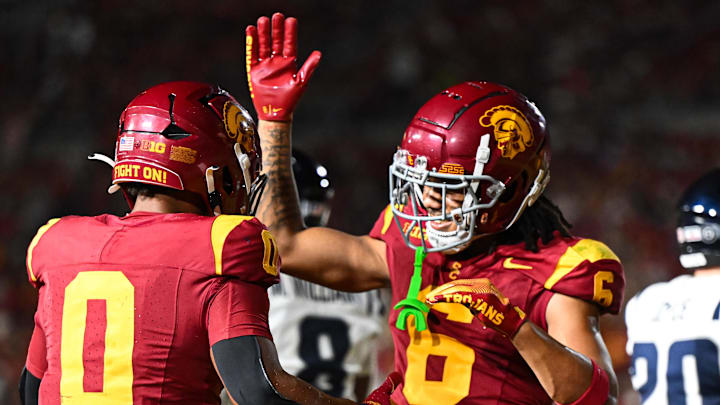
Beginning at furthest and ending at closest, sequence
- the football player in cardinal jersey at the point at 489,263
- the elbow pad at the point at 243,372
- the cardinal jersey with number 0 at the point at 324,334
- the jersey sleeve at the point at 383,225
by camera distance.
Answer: the cardinal jersey with number 0 at the point at 324,334, the jersey sleeve at the point at 383,225, the football player in cardinal jersey at the point at 489,263, the elbow pad at the point at 243,372

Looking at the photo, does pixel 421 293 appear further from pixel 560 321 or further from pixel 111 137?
pixel 111 137

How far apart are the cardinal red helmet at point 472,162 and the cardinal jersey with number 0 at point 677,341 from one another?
928mm

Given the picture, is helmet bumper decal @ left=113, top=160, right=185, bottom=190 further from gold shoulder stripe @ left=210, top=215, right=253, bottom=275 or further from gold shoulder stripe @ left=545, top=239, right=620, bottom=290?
gold shoulder stripe @ left=545, top=239, right=620, bottom=290

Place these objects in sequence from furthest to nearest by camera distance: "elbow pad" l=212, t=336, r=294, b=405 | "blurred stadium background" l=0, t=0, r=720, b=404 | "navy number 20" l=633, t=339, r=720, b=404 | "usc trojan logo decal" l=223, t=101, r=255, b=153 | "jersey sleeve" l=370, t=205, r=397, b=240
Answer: "blurred stadium background" l=0, t=0, r=720, b=404, "navy number 20" l=633, t=339, r=720, b=404, "jersey sleeve" l=370, t=205, r=397, b=240, "usc trojan logo decal" l=223, t=101, r=255, b=153, "elbow pad" l=212, t=336, r=294, b=405

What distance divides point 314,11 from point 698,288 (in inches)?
237

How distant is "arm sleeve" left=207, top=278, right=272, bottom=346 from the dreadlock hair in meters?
0.79

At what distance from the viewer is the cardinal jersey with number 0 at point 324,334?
3148mm

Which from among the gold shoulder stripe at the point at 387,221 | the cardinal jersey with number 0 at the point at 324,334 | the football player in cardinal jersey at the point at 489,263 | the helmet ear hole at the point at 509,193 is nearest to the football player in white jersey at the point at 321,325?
the cardinal jersey with number 0 at the point at 324,334

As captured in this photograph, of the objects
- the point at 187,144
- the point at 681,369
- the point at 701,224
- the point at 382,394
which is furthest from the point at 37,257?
the point at 701,224

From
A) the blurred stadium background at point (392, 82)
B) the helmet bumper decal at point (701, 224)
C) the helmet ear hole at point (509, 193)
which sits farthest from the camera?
the blurred stadium background at point (392, 82)

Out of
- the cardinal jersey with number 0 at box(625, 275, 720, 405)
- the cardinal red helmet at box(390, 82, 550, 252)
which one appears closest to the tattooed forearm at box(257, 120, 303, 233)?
the cardinal red helmet at box(390, 82, 550, 252)

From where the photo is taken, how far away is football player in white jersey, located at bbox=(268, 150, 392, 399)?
315cm

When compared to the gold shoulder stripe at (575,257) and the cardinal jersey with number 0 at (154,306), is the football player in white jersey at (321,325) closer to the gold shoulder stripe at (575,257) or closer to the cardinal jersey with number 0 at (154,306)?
the gold shoulder stripe at (575,257)

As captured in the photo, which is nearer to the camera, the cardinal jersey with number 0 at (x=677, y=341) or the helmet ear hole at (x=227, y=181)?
the helmet ear hole at (x=227, y=181)
